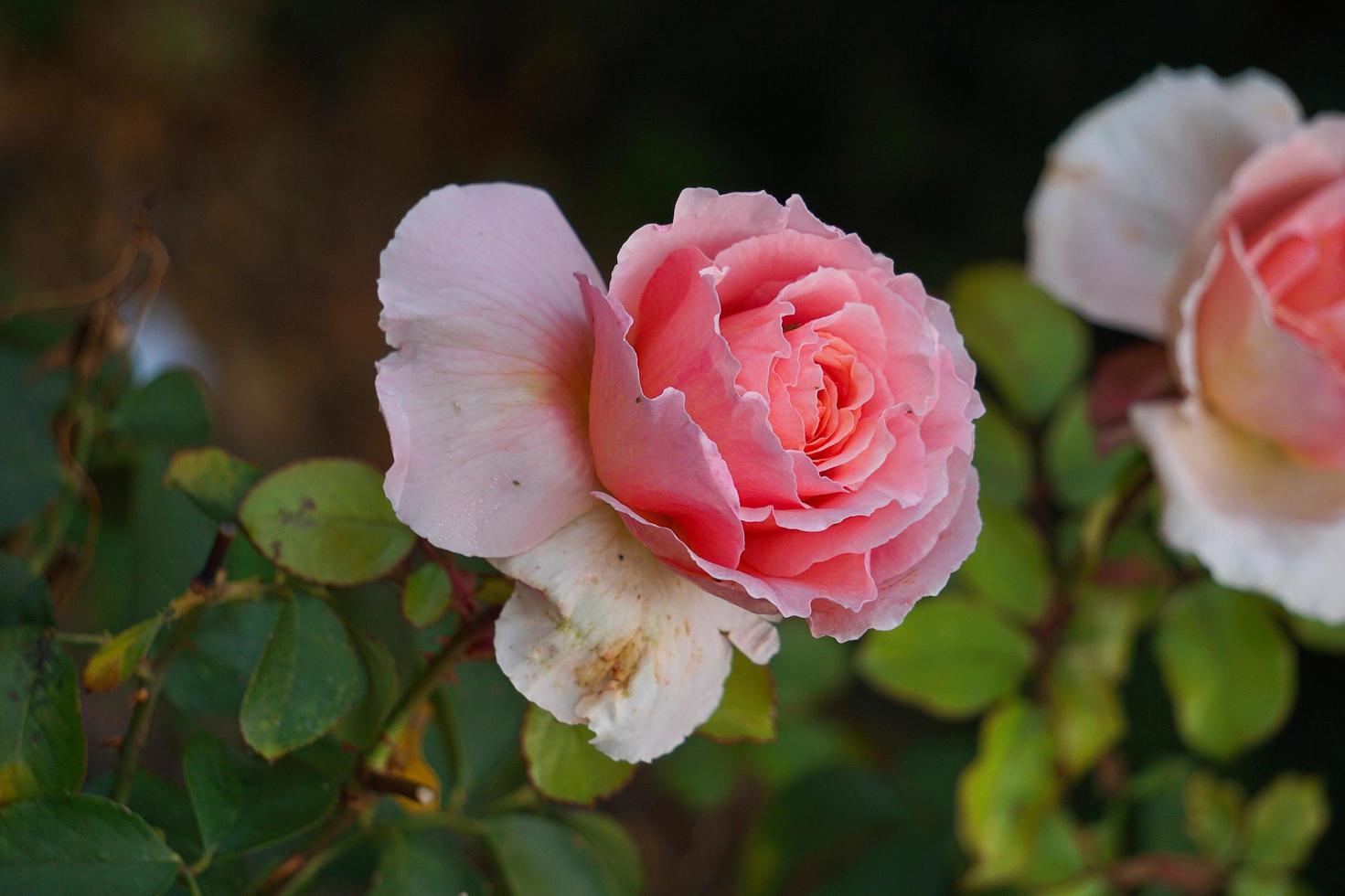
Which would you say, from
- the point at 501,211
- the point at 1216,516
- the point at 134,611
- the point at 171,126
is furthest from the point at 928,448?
the point at 171,126

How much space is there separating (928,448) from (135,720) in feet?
1.02

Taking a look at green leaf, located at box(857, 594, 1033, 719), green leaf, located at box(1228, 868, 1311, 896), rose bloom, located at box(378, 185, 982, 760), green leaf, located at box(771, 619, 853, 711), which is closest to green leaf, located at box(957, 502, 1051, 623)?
green leaf, located at box(857, 594, 1033, 719)

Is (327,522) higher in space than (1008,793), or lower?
higher

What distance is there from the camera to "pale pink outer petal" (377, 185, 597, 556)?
371mm

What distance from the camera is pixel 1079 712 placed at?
76cm

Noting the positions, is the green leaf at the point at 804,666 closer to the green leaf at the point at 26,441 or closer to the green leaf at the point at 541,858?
the green leaf at the point at 541,858

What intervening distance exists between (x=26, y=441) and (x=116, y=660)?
0.75 ft

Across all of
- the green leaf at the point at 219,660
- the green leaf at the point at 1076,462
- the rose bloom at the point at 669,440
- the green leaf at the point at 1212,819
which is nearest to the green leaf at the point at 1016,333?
the green leaf at the point at 1076,462

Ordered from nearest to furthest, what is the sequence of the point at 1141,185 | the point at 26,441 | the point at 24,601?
the point at 24,601 < the point at 26,441 < the point at 1141,185

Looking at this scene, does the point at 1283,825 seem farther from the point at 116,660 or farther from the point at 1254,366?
the point at 116,660

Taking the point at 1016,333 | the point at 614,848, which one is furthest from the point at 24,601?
the point at 1016,333

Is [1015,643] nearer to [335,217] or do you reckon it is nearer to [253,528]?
[253,528]

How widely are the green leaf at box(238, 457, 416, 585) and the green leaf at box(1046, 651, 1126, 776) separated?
19.7 inches

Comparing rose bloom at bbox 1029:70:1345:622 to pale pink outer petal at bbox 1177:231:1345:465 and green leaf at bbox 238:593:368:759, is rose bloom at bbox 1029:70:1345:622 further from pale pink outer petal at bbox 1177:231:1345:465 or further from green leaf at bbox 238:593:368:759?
green leaf at bbox 238:593:368:759
